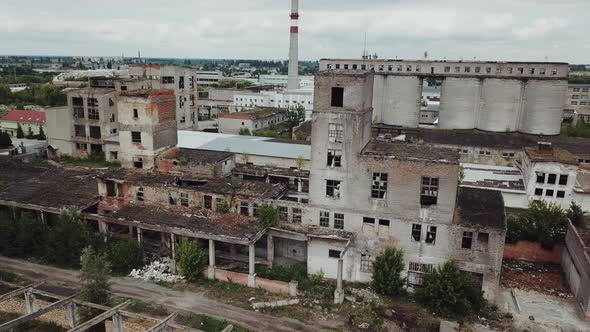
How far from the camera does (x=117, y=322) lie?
20453 mm

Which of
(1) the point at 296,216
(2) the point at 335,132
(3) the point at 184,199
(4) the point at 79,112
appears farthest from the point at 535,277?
(4) the point at 79,112

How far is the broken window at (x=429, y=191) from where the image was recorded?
24.9 metres

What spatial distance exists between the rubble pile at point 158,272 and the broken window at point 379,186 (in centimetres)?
1322

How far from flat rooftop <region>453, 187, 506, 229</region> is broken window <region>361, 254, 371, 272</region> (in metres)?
5.63

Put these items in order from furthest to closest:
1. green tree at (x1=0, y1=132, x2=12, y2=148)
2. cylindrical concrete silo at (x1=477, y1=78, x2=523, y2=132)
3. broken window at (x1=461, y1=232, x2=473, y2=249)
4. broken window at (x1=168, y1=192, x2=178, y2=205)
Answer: cylindrical concrete silo at (x1=477, y1=78, x2=523, y2=132)
green tree at (x1=0, y1=132, x2=12, y2=148)
broken window at (x1=168, y1=192, x2=178, y2=205)
broken window at (x1=461, y1=232, x2=473, y2=249)

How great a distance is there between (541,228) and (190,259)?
23901 millimetres

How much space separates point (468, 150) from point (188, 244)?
130 feet

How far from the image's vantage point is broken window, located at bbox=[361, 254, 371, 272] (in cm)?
2680

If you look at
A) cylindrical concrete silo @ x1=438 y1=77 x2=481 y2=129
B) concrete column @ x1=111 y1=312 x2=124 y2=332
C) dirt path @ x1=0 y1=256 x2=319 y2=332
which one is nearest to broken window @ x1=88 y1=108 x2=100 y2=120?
dirt path @ x1=0 y1=256 x2=319 y2=332

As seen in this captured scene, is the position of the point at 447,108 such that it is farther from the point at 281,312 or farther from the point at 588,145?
the point at 281,312

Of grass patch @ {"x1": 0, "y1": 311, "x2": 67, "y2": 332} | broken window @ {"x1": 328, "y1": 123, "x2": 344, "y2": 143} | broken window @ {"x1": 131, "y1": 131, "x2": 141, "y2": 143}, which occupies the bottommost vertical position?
grass patch @ {"x1": 0, "y1": 311, "x2": 67, "y2": 332}

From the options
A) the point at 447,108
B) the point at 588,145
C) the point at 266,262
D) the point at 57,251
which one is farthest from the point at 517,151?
the point at 57,251

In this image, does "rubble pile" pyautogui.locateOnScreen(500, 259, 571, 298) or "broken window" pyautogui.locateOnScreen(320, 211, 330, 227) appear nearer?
"rubble pile" pyautogui.locateOnScreen(500, 259, 571, 298)

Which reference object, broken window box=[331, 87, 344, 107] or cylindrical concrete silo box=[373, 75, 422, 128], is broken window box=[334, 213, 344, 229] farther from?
cylindrical concrete silo box=[373, 75, 422, 128]
